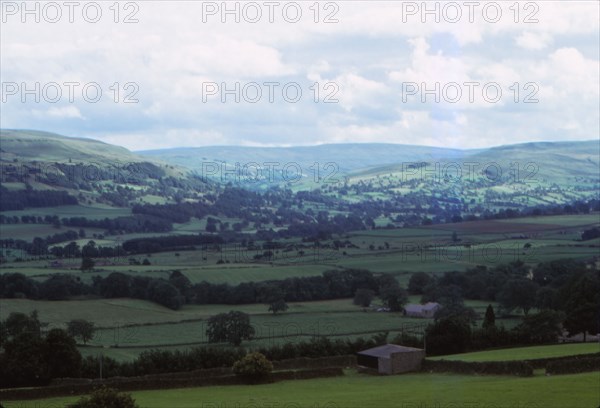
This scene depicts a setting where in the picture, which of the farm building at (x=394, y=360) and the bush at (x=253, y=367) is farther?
the farm building at (x=394, y=360)

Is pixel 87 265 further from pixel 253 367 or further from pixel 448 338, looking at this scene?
pixel 253 367

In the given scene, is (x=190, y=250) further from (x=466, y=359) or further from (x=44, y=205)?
(x=466, y=359)

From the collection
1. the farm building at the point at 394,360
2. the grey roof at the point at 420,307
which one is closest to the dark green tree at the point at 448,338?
the farm building at the point at 394,360

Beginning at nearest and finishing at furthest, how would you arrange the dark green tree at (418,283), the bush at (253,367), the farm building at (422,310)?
the bush at (253,367), the farm building at (422,310), the dark green tree at (418,283)

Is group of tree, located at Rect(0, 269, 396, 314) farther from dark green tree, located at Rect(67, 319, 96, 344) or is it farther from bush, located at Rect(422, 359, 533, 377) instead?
bush, located at Rect(422, 359, 533, 377)

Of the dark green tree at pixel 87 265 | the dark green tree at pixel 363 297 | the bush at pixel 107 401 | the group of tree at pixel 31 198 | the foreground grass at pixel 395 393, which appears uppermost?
the group of tree at pixel 31 198

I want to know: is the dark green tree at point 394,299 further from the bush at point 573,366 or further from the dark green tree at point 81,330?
the bush at point 573,366
